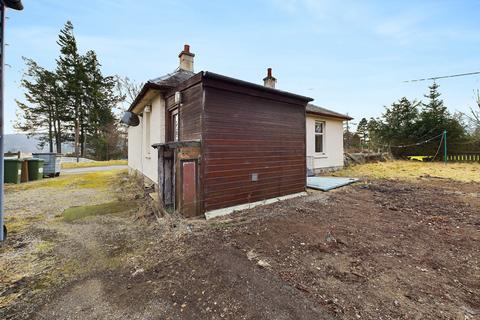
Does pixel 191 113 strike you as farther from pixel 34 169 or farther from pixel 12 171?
pixel 34 169

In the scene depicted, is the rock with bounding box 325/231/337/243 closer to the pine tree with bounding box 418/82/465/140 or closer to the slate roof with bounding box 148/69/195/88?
the slate roof with bounding box 148/69/195/88

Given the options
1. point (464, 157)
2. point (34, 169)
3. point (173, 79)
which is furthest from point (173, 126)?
point (464, 157)

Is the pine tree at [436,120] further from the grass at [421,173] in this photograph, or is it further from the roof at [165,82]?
the roof at [165,82]

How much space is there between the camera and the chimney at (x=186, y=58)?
7078 mm

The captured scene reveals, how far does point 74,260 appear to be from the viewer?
9.59 feet

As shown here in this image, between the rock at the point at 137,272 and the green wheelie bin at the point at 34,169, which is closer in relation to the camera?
the rock at the point at 137,272

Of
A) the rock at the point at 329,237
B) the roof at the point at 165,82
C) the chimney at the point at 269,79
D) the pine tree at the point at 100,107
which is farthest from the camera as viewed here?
the pine tree at the point at 100,107

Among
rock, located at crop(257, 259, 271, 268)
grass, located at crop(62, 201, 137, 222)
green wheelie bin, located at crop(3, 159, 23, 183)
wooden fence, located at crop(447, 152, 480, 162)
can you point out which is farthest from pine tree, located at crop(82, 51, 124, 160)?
wooden fence, located at crop(447, 152, 480, 162)

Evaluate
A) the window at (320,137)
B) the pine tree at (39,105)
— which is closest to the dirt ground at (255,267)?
the window at (320,137)

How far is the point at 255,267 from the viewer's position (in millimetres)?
2547

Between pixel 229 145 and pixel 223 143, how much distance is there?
165mm

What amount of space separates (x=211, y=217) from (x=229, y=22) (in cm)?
900

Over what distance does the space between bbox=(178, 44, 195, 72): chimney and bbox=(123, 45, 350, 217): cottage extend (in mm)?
794

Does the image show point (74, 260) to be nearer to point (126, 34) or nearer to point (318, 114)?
point (318, 114)
